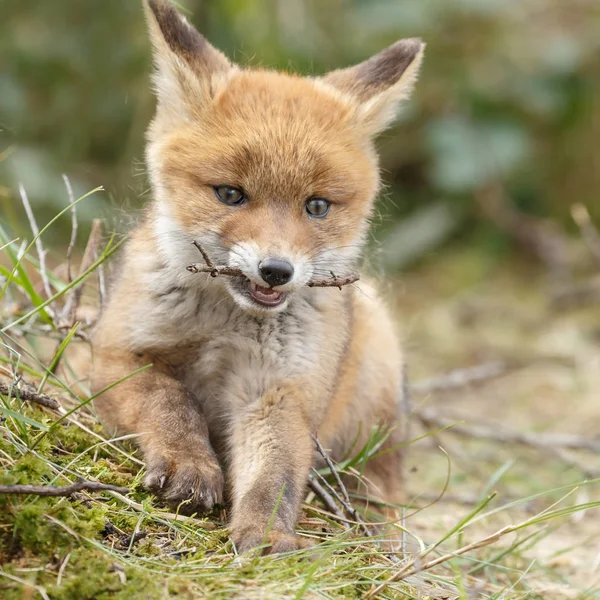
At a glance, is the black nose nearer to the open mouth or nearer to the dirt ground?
the open mouth

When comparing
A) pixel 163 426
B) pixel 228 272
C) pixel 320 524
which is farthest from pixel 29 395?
pixel 320 524

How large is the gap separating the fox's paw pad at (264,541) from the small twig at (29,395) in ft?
3.13

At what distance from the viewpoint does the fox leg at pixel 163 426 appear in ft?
10.9

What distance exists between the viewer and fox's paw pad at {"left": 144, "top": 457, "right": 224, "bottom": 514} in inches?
130

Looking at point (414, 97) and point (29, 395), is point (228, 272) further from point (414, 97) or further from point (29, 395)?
point (414, 97)

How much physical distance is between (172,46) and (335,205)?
106cm

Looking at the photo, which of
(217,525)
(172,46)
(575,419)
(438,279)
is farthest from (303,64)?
(217,525)

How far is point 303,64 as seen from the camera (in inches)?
338

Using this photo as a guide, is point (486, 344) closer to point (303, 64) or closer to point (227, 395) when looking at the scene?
point (303, 64)

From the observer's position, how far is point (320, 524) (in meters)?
3.63

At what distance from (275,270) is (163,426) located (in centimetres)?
81

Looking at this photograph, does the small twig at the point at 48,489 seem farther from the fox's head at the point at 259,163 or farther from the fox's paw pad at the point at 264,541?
the fox's head at the point at 259,163

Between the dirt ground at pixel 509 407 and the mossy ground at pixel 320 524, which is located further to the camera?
the dirt ground at pixel 509 407

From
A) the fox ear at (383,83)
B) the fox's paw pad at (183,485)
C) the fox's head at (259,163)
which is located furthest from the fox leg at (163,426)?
the fox ear at (383,83)
